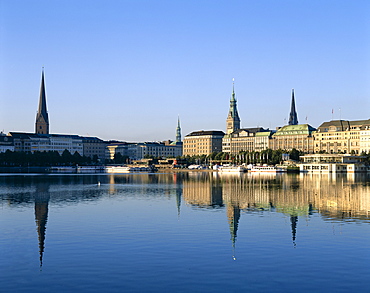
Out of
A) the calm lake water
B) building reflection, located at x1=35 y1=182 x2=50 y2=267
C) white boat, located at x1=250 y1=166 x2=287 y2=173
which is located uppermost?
white boat, located at x1=250 y1=166 x2=287 y2=173

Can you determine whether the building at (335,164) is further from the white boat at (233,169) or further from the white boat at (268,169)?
the white boat at (233,169)

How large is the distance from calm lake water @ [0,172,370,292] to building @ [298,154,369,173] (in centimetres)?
12805

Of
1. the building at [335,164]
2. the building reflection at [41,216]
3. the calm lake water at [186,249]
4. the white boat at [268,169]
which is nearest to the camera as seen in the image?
the calm lake water at [186,249]

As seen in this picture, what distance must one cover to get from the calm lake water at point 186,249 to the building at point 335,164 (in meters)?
128

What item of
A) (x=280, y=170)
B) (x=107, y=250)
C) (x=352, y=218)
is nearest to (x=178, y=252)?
(x=107, y=250)

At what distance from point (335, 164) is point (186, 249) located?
156 m

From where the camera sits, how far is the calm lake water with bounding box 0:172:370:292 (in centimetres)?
2395

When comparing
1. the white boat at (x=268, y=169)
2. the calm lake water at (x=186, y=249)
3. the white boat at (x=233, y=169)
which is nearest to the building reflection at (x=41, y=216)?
the calm lake water at (x=186, y=249)

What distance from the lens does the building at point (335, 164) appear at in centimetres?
17712

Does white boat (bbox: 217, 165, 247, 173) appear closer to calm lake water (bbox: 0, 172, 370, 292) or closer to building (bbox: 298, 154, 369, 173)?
building (bbox: 298, 154, 369, 173)

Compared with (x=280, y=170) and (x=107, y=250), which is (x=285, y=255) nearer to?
(x=107, y=250)

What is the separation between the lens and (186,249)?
102 feet

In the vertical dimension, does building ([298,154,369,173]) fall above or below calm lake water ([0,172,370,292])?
above

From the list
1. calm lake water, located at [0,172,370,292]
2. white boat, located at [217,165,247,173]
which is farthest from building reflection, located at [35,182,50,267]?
white boat, located at [217,165,247,173]
